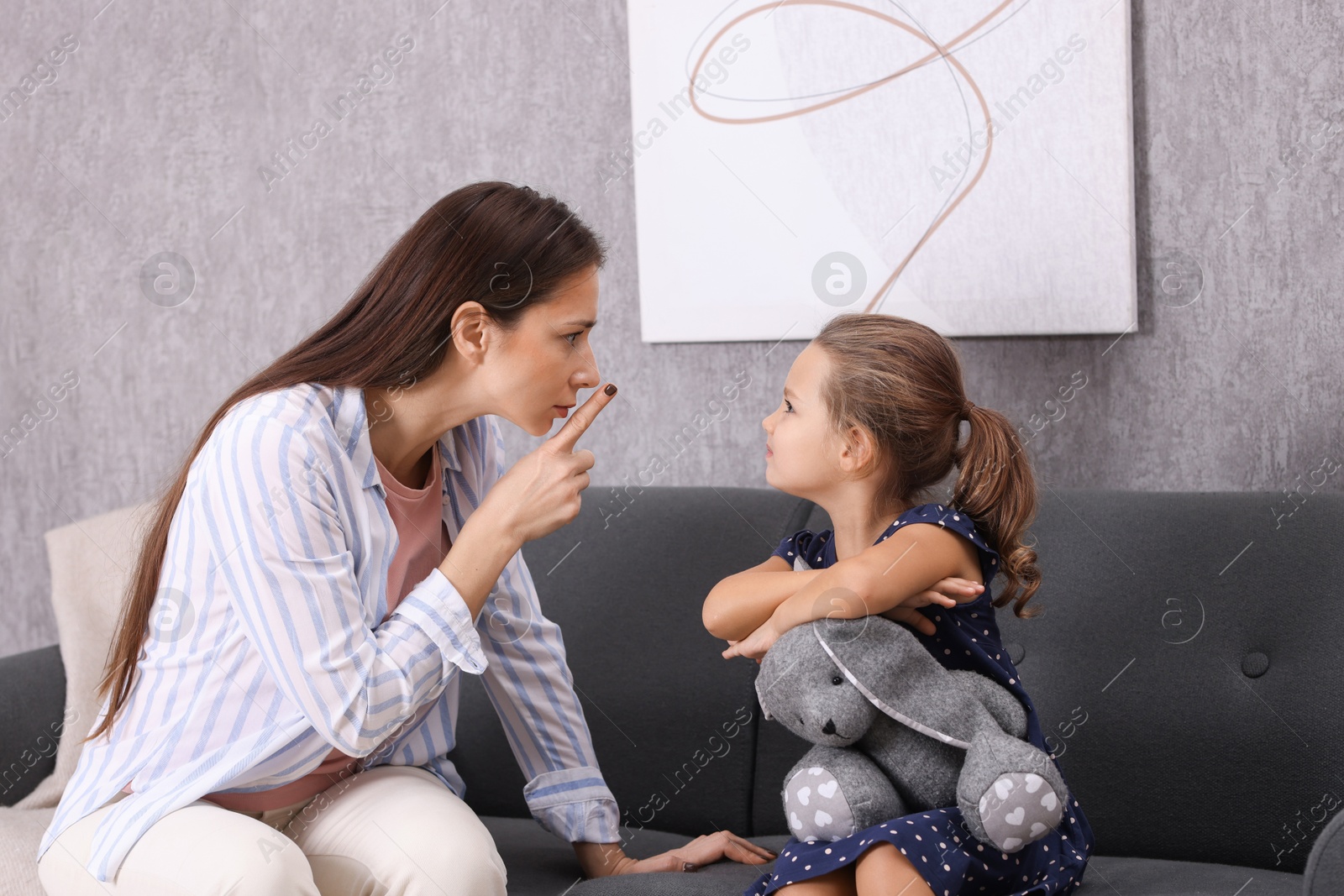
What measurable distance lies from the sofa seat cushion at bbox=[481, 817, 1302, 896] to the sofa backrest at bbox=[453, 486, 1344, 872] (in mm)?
72

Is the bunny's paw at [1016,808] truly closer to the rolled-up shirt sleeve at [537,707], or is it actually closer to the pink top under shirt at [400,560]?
the rolled-up shirt sleeve at [537,707]

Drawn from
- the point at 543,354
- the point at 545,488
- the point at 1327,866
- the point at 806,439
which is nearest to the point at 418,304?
the point at 543,354

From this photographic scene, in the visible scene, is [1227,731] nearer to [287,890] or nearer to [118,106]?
[287,890]

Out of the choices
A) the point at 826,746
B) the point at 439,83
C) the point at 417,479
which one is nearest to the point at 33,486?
the point at 439,83

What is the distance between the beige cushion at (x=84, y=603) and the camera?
6.01 ft

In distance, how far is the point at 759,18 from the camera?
200cm

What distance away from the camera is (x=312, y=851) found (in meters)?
1.31

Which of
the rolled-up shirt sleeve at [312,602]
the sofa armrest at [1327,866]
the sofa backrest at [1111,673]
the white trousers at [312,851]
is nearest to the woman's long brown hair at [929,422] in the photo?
the sofa backrest at [1111,673]

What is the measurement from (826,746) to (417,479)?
64 centimetres

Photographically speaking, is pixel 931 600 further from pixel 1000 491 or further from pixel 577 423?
pixel 577 423

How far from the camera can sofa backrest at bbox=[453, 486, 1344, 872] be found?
1479 mm

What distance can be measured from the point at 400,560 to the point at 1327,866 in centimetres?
104

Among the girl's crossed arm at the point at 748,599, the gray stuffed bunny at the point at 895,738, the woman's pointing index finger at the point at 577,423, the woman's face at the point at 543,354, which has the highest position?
the woman's face at the point at 543,354

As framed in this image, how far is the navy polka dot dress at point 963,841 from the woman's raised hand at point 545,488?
328 millimetres
